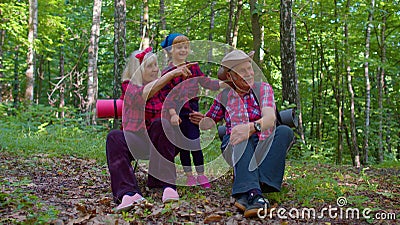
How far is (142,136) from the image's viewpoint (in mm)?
3797

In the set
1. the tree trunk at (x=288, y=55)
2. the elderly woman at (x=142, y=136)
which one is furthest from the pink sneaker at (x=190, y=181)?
the tree trunk at (x=288, y=55)

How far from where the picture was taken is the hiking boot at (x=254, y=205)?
121 inches

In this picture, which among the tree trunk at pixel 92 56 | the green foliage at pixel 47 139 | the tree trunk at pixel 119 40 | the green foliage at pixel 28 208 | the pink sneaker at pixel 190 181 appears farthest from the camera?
the tree trunk at pixel 92 56

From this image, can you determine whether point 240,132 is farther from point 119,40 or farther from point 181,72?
point 119,40

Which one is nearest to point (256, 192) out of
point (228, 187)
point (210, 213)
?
point (210, 213)

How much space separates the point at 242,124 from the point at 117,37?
300 inches

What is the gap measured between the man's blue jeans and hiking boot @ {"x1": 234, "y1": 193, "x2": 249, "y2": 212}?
0.38 ft

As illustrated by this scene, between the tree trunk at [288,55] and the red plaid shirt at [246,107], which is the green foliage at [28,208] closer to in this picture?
the red plaid shirt at [246,107]

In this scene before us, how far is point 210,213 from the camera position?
3.23 meters

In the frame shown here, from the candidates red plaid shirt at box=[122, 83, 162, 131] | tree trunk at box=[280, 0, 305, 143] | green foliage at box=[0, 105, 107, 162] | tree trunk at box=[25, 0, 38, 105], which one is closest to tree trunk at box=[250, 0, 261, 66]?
tree trunk at box=[280, 0, 305, 143]

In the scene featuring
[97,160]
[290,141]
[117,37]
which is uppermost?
[117,37]

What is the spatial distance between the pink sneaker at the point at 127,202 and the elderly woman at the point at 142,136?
5 cm

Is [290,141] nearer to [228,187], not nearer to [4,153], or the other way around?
[228,187]
